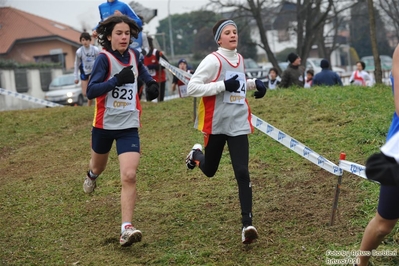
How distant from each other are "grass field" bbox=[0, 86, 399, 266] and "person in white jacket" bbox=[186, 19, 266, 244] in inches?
28.8

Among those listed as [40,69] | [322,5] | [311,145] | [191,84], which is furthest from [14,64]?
[191,84]

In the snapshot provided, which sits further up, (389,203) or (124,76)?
(124,76)

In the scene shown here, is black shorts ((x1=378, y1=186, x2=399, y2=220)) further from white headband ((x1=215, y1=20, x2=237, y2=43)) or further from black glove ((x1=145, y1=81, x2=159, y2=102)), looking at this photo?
black glove ((x1=145, y1=81, x2=159, y2=102))

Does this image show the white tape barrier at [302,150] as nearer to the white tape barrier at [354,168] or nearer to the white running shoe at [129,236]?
the white tape barrier at [354,168]

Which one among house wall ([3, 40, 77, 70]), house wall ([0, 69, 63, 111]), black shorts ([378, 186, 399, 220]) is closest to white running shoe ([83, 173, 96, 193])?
black shorts ([378, 186, 399, 220])

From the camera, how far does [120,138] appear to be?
6.45 m

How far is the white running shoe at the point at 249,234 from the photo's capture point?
5.85 m

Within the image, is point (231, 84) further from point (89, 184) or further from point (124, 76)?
point (89, 184)

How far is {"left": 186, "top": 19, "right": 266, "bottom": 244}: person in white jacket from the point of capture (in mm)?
6117

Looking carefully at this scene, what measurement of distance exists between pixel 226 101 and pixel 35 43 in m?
49.2

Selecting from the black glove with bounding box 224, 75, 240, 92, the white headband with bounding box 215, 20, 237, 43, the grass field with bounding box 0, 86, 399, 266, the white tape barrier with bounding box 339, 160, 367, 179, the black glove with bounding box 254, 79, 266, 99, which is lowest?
the grass field with bounding box 0, 86, 399, 266

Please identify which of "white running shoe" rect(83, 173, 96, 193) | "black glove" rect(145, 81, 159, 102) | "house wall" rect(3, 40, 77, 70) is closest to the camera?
"black glove" rect(145, 81, 159, 102)

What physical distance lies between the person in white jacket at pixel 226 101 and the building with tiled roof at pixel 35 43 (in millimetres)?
45832

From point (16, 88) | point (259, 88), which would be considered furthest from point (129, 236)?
point (16, 88)
